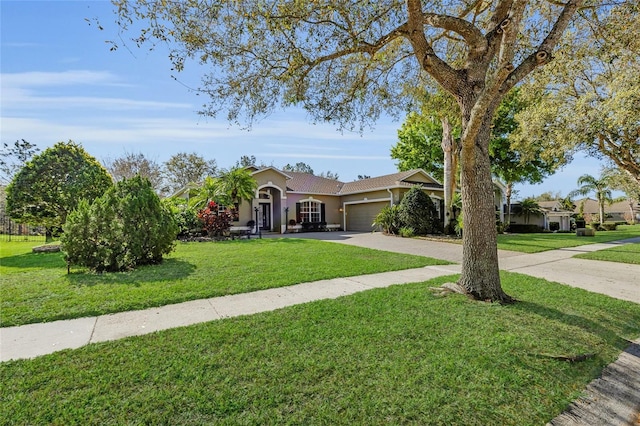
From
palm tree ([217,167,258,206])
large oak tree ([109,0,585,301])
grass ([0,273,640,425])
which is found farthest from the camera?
palm tree ([217,167,258,206])

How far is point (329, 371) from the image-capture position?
114 inches

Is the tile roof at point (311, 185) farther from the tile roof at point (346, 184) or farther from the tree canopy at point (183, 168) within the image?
the tree canopy at point (183, 168)

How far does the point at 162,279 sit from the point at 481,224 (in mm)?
6084

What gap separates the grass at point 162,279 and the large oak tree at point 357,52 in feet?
11.3

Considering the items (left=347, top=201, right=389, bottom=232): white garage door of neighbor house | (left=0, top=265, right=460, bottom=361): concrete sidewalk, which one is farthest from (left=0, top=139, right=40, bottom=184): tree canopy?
(left=347, top=201, right=389, bottom=232): white garage door of neighbor house

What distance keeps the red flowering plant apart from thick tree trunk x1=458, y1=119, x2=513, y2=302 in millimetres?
13184

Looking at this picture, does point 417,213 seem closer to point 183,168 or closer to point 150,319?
point 150,319

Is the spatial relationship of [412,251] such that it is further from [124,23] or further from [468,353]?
[124,23]

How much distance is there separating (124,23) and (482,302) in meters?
7.31

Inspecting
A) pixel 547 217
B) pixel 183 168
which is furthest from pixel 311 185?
pixel 547 217

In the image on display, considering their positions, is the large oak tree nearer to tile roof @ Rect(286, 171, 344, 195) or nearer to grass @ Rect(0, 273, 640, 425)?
grass @ Rect(0, 273, 640, 425)

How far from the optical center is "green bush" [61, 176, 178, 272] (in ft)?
23.3

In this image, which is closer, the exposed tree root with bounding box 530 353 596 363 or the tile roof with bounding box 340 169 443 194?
the exposed tree root with bounding box 530 353 596 363

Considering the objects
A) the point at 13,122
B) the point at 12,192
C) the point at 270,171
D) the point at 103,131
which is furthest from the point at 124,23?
the point at 270,171
